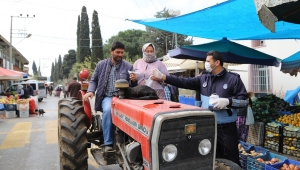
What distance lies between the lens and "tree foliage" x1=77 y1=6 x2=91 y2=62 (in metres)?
49.0

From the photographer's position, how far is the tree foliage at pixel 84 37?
4903 centimetres

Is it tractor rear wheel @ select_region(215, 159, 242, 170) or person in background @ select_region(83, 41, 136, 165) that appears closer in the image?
tractor rear wheel @ select_region(215, 159, 242, 170)

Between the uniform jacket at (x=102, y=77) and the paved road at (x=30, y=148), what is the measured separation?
183 cm

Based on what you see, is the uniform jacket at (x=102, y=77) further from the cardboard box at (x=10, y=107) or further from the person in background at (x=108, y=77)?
the cardboard box at (x=10, y=107)

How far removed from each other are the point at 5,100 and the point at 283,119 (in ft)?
42.9

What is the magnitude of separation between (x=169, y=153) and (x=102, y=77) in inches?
82.0

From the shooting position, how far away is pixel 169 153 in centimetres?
227

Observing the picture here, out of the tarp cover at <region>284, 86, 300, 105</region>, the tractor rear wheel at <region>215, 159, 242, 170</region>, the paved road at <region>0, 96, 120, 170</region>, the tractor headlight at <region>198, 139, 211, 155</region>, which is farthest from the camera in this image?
the tarp cover at <region>284, 86, 300, 105</region>

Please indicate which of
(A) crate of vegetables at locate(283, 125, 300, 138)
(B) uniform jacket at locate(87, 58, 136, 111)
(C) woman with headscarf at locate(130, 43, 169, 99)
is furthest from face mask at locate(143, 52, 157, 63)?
(A) crate of vegetables at locate(283, 125, 300, 138)

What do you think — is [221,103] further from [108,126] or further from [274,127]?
[274,127]

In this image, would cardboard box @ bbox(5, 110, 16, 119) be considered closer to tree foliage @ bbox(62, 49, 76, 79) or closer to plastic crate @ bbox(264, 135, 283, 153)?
plastic crate @ bbox(264, 135, 283, 153)

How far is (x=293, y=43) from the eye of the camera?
1281cm

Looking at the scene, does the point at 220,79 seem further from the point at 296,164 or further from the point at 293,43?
the point at 293,43

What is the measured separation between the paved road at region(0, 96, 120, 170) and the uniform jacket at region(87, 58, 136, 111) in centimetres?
183
